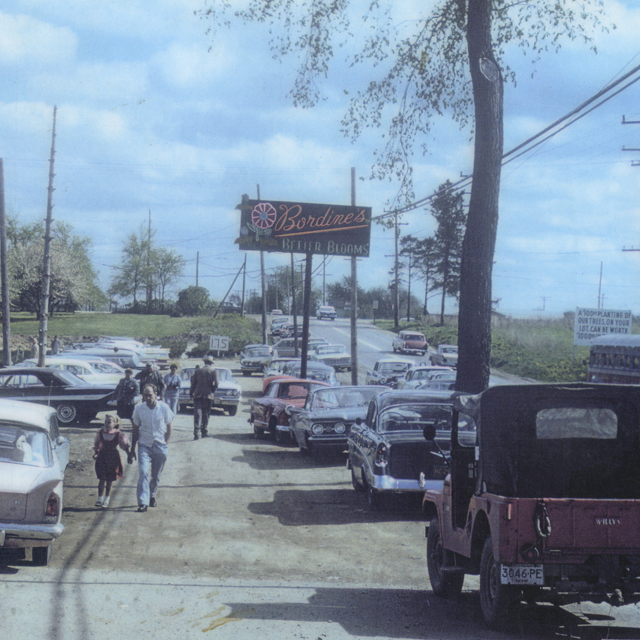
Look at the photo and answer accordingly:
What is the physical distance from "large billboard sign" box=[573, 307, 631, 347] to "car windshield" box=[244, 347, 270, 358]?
62.3 feet

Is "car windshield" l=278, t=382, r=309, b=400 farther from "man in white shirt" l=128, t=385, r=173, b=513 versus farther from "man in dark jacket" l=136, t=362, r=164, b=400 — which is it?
"man in white shirt" l=128, t=385, r=173, b=513

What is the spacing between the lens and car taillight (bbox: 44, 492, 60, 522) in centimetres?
788

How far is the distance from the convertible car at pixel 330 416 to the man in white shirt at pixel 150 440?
178 inches

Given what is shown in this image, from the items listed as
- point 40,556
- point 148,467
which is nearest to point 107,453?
point 148,467

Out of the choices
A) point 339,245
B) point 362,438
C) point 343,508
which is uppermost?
point 339,245

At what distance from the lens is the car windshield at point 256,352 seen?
50.1 metres

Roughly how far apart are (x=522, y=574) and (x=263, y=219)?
26.7 meters

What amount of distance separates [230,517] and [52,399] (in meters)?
10.6

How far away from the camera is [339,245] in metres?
32.3

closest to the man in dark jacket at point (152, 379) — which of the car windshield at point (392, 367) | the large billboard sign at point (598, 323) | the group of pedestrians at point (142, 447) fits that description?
the group of pedestrians at point (142, 447)

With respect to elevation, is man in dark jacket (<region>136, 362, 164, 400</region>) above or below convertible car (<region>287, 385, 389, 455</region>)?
above

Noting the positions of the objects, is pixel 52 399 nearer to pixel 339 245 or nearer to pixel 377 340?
pixel 339 245

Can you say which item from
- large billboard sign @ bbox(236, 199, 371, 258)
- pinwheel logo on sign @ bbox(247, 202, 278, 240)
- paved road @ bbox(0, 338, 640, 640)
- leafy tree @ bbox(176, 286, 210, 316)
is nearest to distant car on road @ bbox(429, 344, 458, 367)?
large billboard sign @ bbox(236, 199, 371, 258)

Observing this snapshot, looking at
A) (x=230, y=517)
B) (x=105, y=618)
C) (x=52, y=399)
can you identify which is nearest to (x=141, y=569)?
(x=105, y=618)
